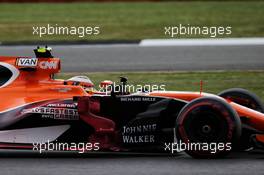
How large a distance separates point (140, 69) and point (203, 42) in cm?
482

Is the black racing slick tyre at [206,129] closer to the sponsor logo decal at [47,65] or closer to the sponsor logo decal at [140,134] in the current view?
the sponsor logo decal at [140,134]

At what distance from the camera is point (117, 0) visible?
38375mm

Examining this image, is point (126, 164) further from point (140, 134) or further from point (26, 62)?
point (26, 62)

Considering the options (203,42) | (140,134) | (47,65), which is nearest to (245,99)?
(140,134)

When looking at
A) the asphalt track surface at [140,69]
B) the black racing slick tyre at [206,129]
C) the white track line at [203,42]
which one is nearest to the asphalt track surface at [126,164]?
the asphalt track surface at [140,69]

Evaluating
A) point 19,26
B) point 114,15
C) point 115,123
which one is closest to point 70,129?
point 115,123

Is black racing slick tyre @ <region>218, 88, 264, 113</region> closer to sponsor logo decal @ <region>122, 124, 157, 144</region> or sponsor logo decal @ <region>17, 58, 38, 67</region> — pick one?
sponsor logo decal @ <region>122, 124, 157, 144</region>

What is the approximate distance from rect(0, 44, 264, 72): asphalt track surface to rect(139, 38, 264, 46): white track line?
574mm

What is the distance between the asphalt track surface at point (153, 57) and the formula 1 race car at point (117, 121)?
811cm

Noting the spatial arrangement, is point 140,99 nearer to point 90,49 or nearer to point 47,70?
point 47,70

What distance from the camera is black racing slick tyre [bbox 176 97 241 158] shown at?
9.02 metres

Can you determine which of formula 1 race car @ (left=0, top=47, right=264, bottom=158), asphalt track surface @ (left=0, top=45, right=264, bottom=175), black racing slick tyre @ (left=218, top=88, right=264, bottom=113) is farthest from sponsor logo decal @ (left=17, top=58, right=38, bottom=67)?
black racing slick tyre @ (left=218, top=88, right=264, bottom=113)

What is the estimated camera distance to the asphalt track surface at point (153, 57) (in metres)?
18.2

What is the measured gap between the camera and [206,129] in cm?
909
